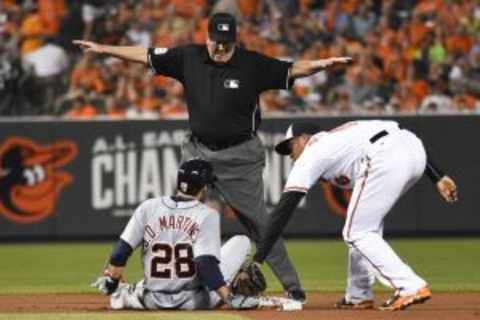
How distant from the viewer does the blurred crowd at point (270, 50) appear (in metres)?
17.7

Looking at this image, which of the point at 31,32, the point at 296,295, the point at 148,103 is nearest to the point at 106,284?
the point at 296,295

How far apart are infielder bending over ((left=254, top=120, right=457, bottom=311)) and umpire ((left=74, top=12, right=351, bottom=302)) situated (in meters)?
0.47

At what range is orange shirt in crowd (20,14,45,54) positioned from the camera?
18.8m

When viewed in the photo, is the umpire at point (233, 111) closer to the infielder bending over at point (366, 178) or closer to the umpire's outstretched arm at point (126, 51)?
the umpire's outstretched arm at point (126, 51)

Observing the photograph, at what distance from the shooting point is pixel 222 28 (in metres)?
9.48

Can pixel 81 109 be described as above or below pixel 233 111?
below

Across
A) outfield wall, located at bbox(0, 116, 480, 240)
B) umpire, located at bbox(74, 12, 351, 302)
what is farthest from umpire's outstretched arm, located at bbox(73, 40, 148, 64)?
outfield wall, located at bbox(0, 116, 480, 240)

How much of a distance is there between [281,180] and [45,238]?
293 centimetres

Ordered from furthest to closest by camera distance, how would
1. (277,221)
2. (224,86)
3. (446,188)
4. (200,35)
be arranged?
(200,35), (224,86), (446,188), (277,221)

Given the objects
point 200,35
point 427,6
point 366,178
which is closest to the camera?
point 366,178

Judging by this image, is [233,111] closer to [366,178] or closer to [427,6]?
[366,178]

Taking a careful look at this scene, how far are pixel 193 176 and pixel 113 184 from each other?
790 centimetres

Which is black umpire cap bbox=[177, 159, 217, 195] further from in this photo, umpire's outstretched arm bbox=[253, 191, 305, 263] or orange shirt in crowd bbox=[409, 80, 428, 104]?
orange shirt in crowd bbox=[409, 80, 428, 104]

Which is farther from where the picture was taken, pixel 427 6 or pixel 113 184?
pixel 427 6
